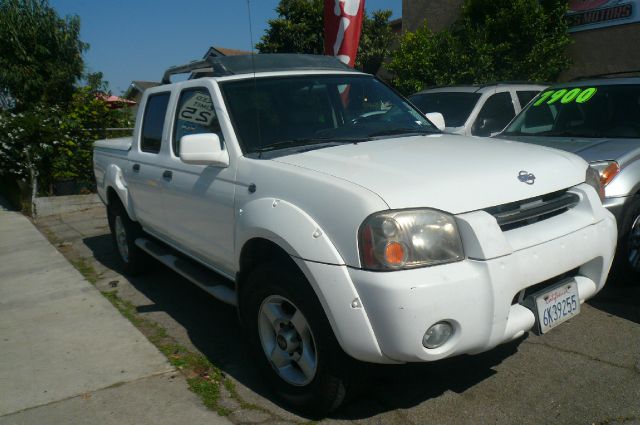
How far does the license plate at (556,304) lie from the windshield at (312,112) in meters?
1.43

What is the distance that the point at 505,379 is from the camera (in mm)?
3408

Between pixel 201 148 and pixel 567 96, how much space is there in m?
4.15

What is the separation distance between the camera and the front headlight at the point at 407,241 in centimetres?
256

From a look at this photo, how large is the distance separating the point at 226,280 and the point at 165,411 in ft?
3.57

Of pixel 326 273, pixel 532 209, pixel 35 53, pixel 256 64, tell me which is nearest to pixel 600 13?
pixel 256 64

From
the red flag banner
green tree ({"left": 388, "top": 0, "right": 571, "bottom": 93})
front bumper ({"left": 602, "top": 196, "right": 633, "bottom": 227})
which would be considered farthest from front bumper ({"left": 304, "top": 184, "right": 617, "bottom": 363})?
green tree ({"left": 388, "top": 0, "right": 571, "bottom": 93})

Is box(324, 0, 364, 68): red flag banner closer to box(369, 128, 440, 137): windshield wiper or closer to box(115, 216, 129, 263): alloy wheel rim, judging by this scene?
box(115, 216, 129, 263): alloy wheel rim

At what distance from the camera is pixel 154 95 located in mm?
5234

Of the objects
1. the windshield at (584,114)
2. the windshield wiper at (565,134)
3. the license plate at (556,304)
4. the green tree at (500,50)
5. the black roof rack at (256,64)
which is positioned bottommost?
the license plate at (556,304)

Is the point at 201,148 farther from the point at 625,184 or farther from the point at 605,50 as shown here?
the point at 605,50

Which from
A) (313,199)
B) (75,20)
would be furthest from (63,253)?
(75,20)

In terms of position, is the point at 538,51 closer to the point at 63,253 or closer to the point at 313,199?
the point at 63,253

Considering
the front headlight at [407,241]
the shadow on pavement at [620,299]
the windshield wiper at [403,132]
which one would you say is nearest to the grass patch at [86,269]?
the windshield wiper at [403,132]

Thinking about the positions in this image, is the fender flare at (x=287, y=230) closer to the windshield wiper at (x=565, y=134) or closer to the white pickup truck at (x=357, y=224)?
the white pickup truck at (x=357, y=224)
